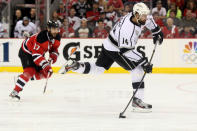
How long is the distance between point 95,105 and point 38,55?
2.89ft

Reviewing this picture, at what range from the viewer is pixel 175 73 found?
948cm

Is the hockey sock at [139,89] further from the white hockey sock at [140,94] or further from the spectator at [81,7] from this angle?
the spectator at [81,7]

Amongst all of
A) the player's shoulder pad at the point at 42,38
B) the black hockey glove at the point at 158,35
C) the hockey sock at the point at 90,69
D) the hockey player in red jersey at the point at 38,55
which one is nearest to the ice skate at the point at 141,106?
the hockey sock at the point at 90,69

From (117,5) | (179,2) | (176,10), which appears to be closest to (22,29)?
(117,5)

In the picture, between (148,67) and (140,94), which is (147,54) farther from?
(148,67)

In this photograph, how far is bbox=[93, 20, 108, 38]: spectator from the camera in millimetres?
9586

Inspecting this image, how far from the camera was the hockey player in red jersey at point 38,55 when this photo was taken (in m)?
5.96

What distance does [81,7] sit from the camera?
994 cm

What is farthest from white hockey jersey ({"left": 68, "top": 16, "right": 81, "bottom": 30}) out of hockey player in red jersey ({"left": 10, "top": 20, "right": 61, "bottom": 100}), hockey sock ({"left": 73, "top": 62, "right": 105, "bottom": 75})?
hockey sock ({"left": 73, "top": 62, "right": 105, "bottom": 75})

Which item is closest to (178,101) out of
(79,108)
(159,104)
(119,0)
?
(159,104)

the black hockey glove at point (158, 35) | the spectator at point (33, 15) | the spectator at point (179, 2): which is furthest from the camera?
the spectator at point (179, 2)

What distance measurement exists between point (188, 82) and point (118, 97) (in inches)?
81.3

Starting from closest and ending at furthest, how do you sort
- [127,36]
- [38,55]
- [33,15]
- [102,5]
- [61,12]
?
[127,36]
[38,55]
[61,12]
[33,15]
[102,5]

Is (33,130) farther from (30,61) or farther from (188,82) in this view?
(188,82)
